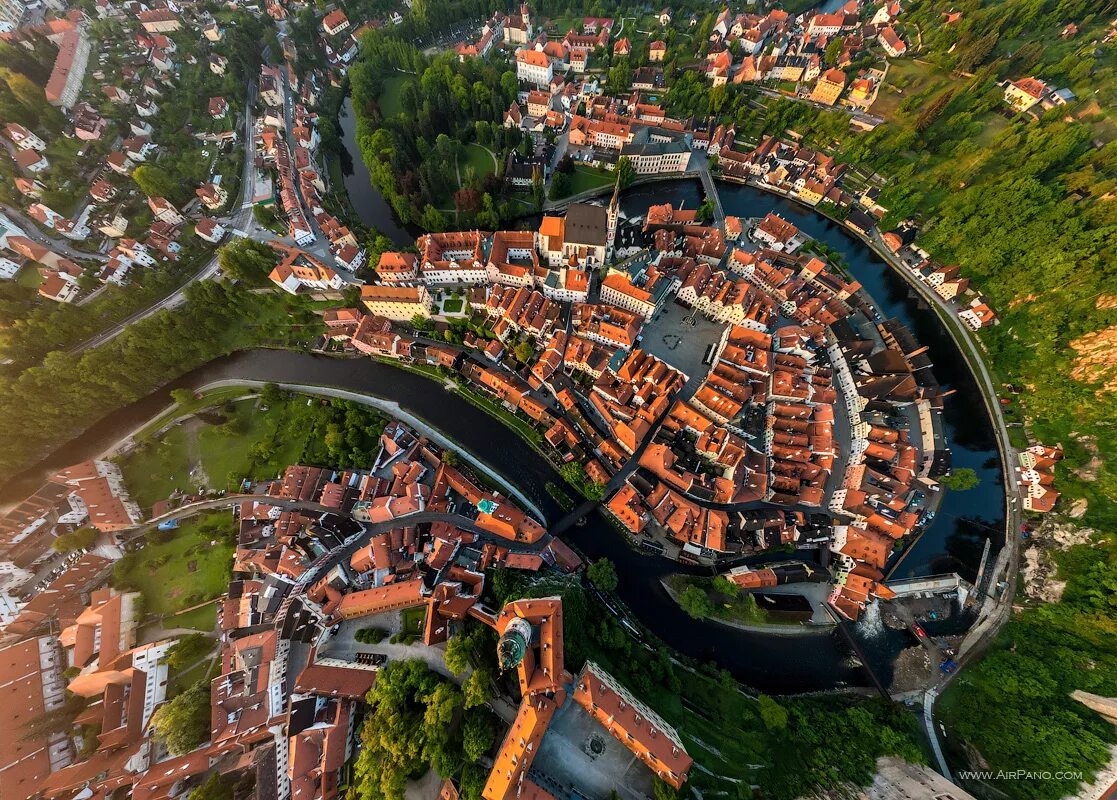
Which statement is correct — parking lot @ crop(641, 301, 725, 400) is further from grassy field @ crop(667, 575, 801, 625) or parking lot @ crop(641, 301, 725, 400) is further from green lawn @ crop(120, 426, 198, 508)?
green lawn @ crop(120, 426, 198, 508)

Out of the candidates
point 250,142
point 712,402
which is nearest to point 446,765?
point 712,402

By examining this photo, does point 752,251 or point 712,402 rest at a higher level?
point 752,251

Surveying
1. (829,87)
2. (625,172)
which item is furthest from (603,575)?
(829,87)

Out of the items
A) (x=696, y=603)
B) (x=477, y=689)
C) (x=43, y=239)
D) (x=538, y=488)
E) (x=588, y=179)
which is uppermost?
(x=588, y=179)

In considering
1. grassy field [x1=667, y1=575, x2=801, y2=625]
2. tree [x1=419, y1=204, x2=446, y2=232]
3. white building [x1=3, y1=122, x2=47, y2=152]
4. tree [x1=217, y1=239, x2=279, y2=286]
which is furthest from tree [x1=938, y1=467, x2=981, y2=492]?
white building [x1=3, y1=122, x2=47, y2=152]

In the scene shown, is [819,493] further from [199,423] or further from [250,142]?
[250,142]

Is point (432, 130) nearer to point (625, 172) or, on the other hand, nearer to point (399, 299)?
point (625, 172)

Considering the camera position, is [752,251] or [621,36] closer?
[752,251]
